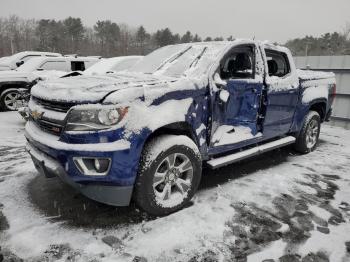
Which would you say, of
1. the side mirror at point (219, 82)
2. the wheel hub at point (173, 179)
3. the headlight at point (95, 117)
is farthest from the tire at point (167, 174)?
the side mirror at point (219, 82)

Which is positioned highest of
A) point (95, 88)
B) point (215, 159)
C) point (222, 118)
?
point (95, 88)

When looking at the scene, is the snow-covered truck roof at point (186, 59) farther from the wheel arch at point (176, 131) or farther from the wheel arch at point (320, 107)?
the wheel arch at point (320, 107)

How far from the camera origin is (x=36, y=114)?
327cm

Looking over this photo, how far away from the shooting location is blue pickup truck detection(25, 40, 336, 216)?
111 inches

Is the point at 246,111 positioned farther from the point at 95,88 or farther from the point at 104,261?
the point at 104,261

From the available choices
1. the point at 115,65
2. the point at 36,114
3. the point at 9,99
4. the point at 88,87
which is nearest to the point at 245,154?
the point at 88,87

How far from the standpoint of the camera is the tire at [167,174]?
306 centimetres

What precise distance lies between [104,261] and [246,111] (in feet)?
8.42

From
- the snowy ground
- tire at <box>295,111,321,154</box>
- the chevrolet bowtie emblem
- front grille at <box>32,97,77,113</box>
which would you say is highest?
front grille at <box>32,97,77,113</box>

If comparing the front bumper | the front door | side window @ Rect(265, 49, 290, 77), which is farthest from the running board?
the front bumper

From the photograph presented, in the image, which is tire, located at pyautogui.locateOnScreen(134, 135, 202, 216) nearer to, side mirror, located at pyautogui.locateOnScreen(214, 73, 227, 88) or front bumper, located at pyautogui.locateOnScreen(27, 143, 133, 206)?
front bumper, located at pyautogui.locateOnScreen(27, 143, 133, 206)

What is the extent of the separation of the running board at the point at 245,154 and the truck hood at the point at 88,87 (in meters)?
1.15

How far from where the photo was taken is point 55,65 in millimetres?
10273

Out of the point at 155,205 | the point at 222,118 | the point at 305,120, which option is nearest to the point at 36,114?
the point at 155,205
